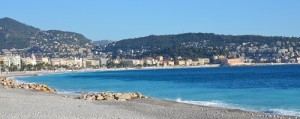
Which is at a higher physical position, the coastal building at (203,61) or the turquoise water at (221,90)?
the coastal building at (203,61)

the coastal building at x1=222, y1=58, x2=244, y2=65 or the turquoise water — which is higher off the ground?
the coastal building at x1=222, y1=58, x2=244, y2=65

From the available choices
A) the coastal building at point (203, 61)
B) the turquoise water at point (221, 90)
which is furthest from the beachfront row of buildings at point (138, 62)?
the turquoise water at point (221, 90)

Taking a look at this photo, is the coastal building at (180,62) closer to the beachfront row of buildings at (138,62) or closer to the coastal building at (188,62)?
the beachfront row of buildings at (138,62)

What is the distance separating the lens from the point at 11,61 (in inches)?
5940

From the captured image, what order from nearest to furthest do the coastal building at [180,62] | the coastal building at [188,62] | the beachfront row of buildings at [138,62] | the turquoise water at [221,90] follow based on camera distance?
1. the turquoise water at [221,90]
2. the beachfront row of buildings at [138,62]
3. the coastal building at [180,62]
4. the coastal building at [188,62]

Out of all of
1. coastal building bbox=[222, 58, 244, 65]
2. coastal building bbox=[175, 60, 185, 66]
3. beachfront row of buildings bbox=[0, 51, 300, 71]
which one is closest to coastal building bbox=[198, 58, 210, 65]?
beachfront row of buildings bbox=[0, 51, 300, 71]

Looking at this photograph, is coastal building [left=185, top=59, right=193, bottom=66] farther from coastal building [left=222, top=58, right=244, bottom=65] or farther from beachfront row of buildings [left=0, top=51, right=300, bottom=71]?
coastal building [left=222, top=58, right=244, bottom=65]

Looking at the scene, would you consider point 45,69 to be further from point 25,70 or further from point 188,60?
point 188,60

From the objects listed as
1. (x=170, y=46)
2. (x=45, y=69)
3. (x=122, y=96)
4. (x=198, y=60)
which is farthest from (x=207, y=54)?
(x=122, y=96)

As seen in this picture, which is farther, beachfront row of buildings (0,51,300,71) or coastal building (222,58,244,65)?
beachfront row of buildings (0,51,300,71)

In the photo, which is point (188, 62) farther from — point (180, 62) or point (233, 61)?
point (233, 61)

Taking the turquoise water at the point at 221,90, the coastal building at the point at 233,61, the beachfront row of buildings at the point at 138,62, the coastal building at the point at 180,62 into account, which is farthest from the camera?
the coastal building at the point at 180,62

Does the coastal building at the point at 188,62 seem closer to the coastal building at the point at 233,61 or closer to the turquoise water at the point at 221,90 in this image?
the coastal building at the point at 233,61

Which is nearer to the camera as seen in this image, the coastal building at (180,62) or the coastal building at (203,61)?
the coastal building at (203,61)
